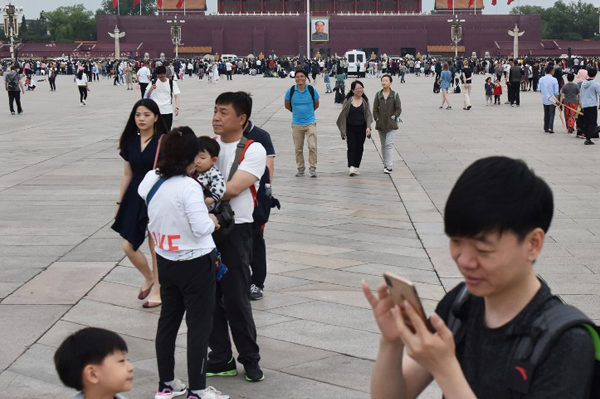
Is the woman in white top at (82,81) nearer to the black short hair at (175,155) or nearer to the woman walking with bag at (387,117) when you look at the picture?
the woman walking with bag at (387,117)

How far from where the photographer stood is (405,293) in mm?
1937

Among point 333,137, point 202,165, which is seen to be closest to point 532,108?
point 333,137

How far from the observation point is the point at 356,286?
7.07 m

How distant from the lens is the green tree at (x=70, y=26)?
132 metres

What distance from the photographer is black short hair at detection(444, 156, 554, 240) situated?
194 centimetres

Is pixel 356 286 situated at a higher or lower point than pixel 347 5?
lower

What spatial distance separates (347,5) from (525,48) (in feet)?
59.9

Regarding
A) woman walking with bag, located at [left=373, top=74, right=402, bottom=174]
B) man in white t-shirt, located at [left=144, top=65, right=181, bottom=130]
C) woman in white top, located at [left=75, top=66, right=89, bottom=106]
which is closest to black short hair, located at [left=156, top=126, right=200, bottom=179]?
woman walking with bag, located at [left=373, top=74, right=402, bottom=174]

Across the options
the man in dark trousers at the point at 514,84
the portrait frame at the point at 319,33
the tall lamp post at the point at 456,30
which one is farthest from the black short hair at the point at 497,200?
the portrait frame at the point at 319,33

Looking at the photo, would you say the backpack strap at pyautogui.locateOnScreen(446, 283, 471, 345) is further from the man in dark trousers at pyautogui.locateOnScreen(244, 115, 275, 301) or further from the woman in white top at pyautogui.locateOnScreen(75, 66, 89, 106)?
the woman in white top at pyautogui.locateOnScreen(75, 66, 89, 106)

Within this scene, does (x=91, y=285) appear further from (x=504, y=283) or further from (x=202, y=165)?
(x=504, y=283)

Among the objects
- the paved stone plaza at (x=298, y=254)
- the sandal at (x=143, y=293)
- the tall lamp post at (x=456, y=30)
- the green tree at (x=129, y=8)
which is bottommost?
the paved stone plaza at (x=298, y=254)

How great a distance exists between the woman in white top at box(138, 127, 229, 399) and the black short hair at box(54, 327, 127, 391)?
54.6 inches

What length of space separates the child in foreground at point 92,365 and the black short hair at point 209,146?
79.1 inches
